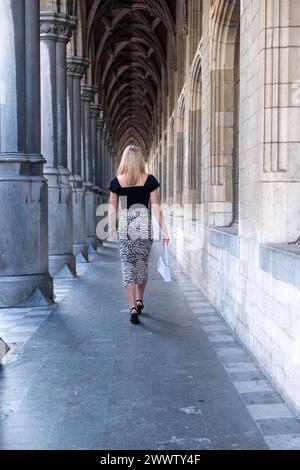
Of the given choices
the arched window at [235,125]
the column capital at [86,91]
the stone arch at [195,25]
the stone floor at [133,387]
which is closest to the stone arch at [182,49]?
the stone arch at [195,25]

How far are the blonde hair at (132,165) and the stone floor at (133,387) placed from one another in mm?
1449

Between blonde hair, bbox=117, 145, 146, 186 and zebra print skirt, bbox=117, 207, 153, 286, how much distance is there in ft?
1.01

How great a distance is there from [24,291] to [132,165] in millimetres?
2177

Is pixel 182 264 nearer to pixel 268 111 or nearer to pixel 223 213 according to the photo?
pixel 223 213

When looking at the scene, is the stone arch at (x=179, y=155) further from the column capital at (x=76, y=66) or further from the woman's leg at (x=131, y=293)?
the woman's leg at (x=131, y=293)

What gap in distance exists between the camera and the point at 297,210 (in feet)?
13.4

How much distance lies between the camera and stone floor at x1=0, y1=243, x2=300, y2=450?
273 centimetres

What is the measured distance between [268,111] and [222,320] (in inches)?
95.0

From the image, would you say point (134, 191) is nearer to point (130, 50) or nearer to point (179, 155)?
point (179, 155)

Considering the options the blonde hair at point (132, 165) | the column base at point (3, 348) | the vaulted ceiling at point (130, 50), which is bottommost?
the column base at point (3, 348)

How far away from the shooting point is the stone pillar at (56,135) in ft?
28.6

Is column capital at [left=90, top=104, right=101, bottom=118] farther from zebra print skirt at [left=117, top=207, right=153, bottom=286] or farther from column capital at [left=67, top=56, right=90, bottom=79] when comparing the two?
zebra print skirt at [left=117, top=207, right=153, bottom=286]

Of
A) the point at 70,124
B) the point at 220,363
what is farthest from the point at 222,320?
the point at 70,124

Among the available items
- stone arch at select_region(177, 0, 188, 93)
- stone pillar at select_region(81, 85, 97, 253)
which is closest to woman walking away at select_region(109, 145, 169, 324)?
stone arch at select_region(177, 0, 188, 93)
